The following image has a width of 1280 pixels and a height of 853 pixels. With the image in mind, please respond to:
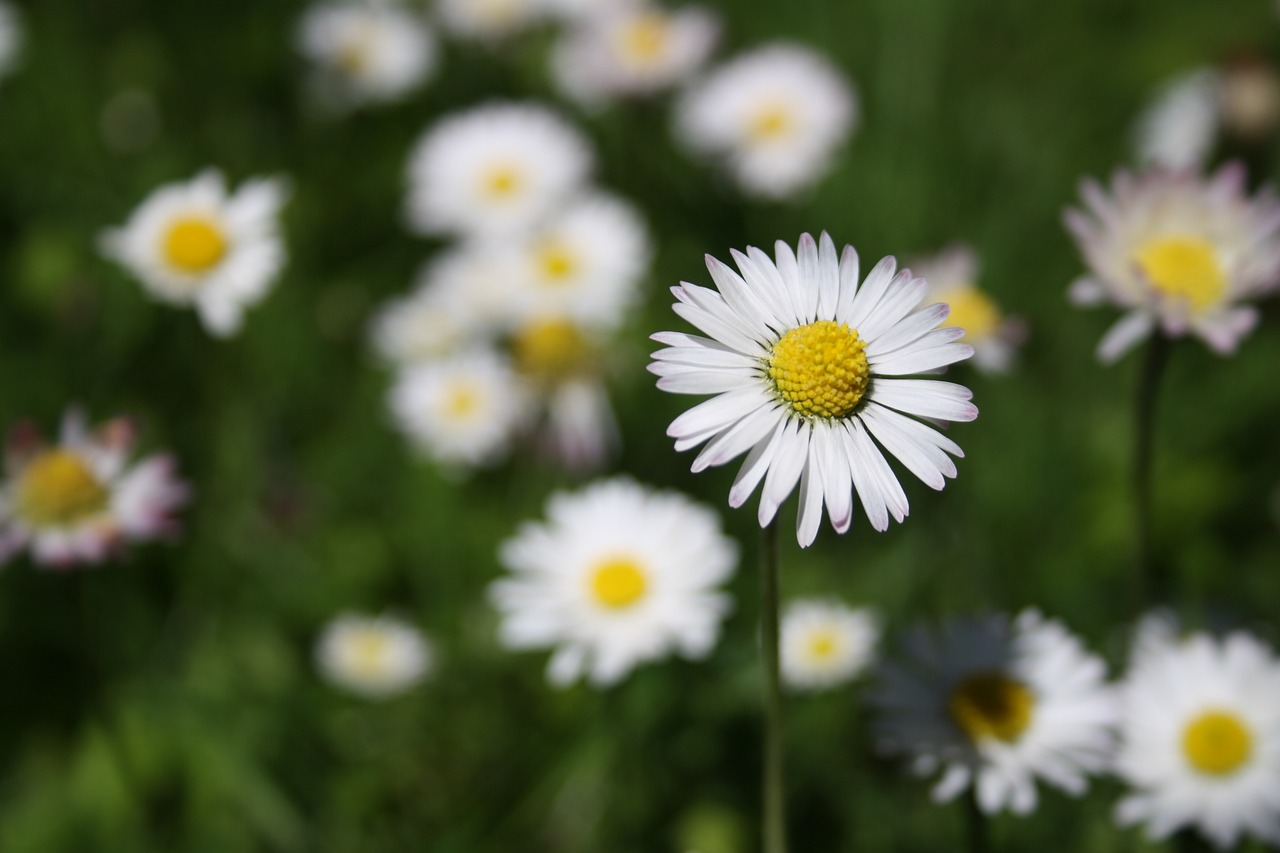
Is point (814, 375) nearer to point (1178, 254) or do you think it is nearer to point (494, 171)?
point (1178, 254)

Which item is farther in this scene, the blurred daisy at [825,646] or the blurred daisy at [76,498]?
the blurred daisy at [825,646]

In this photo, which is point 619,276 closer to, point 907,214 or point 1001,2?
point 907,214

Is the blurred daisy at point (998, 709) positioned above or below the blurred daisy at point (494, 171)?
below

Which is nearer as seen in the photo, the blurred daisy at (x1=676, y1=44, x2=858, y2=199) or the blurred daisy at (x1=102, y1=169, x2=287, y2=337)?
the blurred daisy at (x1=102, y1=169, x2=287, y2=337)

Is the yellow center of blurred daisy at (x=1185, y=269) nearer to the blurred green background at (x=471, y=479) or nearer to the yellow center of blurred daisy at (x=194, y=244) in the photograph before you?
the blurred green background at (x=471, y=479)

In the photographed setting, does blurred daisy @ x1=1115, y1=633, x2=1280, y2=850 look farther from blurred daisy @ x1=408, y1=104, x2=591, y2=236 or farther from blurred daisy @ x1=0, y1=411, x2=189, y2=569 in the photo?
blurred daisy @ x1=408, y1=104, x2=591, y2=236

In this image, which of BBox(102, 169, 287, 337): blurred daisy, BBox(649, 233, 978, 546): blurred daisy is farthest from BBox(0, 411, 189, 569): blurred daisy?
BBox(649, 233, 978, 546): blurred daisy

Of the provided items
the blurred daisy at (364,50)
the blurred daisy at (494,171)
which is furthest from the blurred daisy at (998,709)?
the blurred daisy at (364,50)
